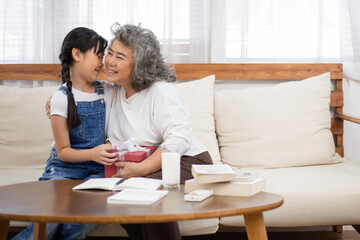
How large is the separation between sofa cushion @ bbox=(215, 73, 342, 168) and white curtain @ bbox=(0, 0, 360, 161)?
315 mm

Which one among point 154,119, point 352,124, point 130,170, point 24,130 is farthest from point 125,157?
point 352,124

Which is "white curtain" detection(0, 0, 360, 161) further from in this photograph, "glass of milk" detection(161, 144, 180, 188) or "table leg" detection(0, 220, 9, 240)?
"table leg" detection(0, 220, 9, 240)

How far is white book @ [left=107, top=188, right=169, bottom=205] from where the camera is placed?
48.2 inches

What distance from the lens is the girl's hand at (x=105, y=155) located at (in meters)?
1.65

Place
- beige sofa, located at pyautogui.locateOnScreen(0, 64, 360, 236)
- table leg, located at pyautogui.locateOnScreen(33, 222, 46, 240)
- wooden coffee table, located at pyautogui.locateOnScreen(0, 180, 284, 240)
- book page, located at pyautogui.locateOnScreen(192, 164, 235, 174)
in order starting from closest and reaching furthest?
wooden coffee table, located at pyautogui.locateOnScreen(0, 180, 284, 240), book page, located at pyautogui.locateOnScreen(192, 164, 235, 174), table leg, located at pyautogui.locateOnScreen(33, 222, 46, 240), beige sofa, located at pyautogui.locateOnScreen(0, 64, 360, 236)

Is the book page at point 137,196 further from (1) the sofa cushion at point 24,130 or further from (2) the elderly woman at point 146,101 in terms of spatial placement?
(1) the sofa cushion at point 24,130

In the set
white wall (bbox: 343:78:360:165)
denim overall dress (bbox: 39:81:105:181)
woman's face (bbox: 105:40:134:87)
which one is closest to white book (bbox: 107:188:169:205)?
denim overall dress (bbox: 39:81:105:181)

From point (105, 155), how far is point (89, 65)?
0.43 meters

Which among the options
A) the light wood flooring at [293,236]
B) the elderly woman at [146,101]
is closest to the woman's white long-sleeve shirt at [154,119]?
the elderly woman at [146,101]

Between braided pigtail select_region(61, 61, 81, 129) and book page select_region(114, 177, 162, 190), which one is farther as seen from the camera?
braided pigtail select_region(61, 61, 81, 129)

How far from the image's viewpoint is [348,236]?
96.5 inches

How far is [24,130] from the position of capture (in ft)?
7.86

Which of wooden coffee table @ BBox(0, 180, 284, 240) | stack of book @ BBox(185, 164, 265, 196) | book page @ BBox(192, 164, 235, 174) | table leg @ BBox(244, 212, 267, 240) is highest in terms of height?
book page @ BBox(192, 164, 235, 174)

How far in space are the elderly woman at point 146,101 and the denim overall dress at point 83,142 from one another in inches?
3.4
